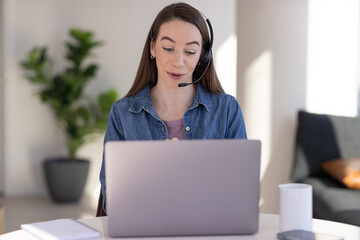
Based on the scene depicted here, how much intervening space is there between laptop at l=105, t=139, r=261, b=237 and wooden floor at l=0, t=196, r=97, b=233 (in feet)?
10.9

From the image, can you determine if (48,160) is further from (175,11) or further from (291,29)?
(175,11)

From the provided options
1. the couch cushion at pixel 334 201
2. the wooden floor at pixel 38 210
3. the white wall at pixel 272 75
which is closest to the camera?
the couch cushion at pixel 334 201

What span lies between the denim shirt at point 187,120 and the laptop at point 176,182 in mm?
599

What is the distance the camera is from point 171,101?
2.04 m

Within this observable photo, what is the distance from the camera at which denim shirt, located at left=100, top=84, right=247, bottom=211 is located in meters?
1.99

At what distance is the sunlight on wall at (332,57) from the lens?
4.29m

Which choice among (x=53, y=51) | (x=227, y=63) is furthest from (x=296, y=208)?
(x=53, y=51)

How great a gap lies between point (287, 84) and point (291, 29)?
0.39 m

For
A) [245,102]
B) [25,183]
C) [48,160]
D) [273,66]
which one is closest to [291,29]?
[273,66]

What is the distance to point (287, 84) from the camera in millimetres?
4223

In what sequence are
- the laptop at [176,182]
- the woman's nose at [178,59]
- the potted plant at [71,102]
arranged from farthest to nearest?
the potted plant at [71,102] < the woman's nose at [178,59] < the laptop at [176,182]

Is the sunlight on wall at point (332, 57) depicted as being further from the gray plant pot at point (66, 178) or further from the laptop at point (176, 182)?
the laptop at point (176, 182)

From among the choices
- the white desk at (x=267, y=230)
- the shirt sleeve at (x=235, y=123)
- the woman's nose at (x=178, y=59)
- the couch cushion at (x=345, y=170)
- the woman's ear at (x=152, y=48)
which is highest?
the woman's ear at (x=152, y=48)

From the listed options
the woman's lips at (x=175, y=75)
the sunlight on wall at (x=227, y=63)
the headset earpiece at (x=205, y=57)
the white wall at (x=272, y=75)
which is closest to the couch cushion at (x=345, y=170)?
the white wall at (x=272, y=75)
